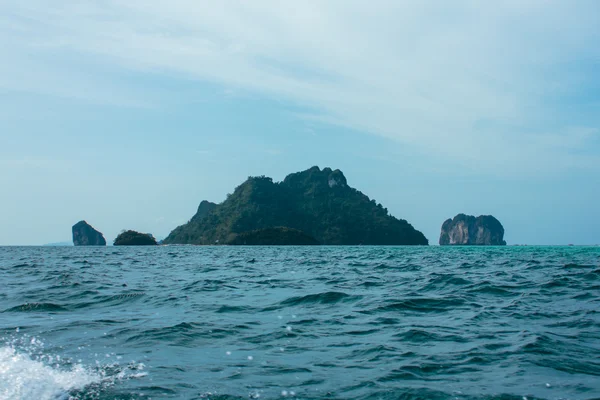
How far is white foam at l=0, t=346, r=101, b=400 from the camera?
8.23 metres

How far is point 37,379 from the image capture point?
899 centimetres

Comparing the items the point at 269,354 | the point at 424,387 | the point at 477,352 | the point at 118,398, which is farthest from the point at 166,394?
the point at 477,352

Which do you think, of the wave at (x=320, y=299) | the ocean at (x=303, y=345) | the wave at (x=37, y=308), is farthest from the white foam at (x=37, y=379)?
the wave at (x=320, y=299)

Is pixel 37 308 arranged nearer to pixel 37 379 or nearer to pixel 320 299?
A: pixel 37 379

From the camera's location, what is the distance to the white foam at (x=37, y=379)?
27.0 ft

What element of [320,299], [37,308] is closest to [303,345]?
[320,299]

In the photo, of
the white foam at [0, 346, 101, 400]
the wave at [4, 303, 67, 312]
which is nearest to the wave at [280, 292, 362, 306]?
the wave at [4, 303, 67, 312]

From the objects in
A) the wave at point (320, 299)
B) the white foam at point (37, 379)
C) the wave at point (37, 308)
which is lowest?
the wave at point (37, 308)

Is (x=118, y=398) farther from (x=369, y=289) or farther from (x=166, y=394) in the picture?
(x=369, y=289)

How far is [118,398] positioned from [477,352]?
25.4 feet

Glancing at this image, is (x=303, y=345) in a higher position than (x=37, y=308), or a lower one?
higher

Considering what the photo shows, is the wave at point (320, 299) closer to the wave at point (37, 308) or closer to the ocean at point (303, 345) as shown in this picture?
the ocean at point (303, 345)

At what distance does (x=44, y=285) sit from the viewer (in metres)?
26.3

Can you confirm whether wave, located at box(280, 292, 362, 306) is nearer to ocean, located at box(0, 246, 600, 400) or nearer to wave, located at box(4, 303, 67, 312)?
ocean, located at box(0, 246, 600, 400)
